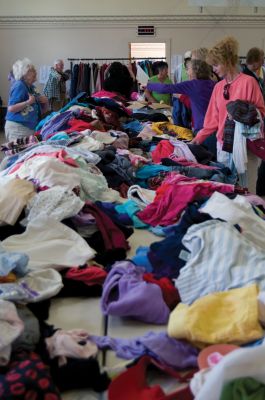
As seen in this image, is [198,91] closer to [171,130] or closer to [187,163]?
[171,130]

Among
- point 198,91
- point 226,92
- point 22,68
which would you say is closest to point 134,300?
point 226,92

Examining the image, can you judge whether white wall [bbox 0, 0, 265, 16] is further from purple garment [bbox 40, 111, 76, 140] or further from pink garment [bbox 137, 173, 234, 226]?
pink garment [bbox 137, 173, 234, 226]

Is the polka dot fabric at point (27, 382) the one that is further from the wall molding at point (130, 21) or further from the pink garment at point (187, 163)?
the wall molding at point (130, 21)

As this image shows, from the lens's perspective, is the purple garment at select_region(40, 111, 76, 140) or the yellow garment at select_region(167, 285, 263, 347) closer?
the yellow garment at select_region(167, 285, 263, 347)

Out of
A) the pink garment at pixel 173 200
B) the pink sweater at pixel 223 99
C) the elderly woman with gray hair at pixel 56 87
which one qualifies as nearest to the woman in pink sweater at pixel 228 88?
the pink sweater at pixel 223 99

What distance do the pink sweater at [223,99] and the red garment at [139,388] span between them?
256 cm

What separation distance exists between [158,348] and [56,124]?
290 centimetres

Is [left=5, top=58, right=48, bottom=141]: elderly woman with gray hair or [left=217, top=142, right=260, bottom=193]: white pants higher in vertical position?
[left=5, top=58, right=48, bottom=141]: elderly woman with gray hair

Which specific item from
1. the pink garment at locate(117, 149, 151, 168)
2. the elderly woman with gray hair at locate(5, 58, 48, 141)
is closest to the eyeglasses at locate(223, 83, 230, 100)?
the pink garment at locate(117, 149, 151, 168)

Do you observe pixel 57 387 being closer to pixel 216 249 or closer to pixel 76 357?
pixel 76 357

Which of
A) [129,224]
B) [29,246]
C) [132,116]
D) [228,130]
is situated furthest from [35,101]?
[29,246]

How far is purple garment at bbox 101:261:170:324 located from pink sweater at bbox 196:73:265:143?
2199 millimetres

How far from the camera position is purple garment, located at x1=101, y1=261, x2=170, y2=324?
1406 mm

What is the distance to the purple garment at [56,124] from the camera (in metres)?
3.75
